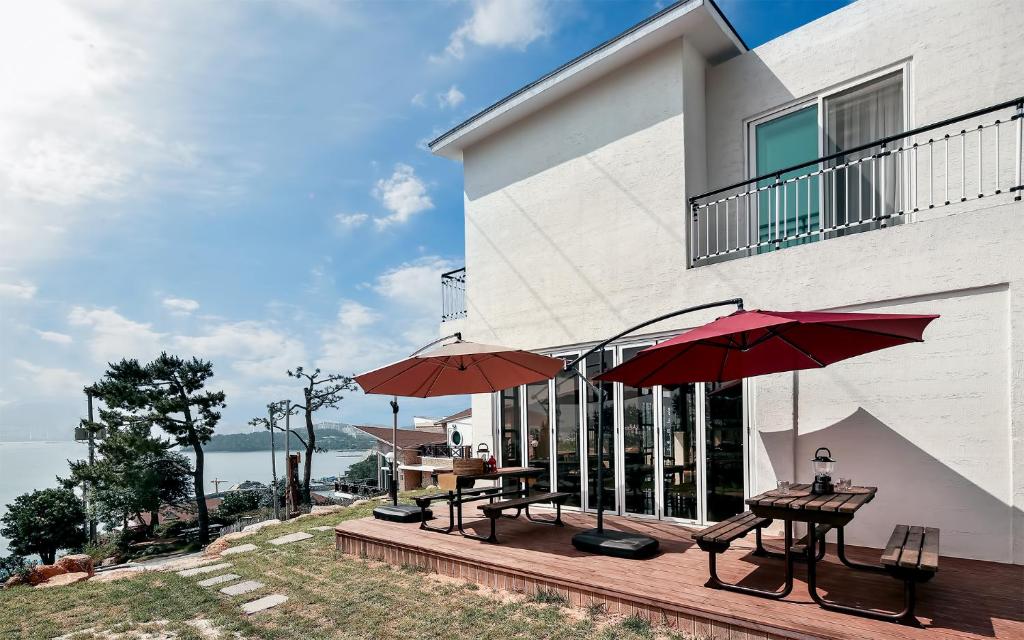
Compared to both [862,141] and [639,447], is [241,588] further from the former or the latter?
[862,141]

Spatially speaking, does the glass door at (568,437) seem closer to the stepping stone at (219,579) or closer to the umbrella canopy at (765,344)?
the umbrella canopy at (765,344)

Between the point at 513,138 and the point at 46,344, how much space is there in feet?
336

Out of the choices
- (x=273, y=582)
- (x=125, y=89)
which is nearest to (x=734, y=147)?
(x=273, y=582)

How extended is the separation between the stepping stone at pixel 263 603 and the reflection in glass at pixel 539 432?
4235mm

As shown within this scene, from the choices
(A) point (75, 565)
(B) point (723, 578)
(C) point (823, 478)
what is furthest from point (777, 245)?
(A) point (75, 565)

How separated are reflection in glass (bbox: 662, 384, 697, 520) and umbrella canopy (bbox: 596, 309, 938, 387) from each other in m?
1.65

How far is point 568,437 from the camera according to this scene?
27.1ft

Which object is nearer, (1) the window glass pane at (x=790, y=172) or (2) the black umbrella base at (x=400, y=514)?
(1) the window glass pane at (x=790, y=172)

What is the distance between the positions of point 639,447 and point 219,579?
524 cm

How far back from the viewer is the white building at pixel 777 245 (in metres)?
5.03

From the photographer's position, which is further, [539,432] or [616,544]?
[539,432]

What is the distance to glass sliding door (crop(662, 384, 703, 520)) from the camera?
22.3 feet

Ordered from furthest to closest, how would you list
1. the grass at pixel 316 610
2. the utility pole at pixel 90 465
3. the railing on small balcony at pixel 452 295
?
the utility pole at pixel 90 465 < the railing on small balcony at pixel 452 295 < the grass at pixel 316 610

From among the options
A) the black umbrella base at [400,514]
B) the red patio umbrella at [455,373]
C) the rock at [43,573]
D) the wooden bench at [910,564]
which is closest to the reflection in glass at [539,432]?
the red patio umbrella at [455,373]
